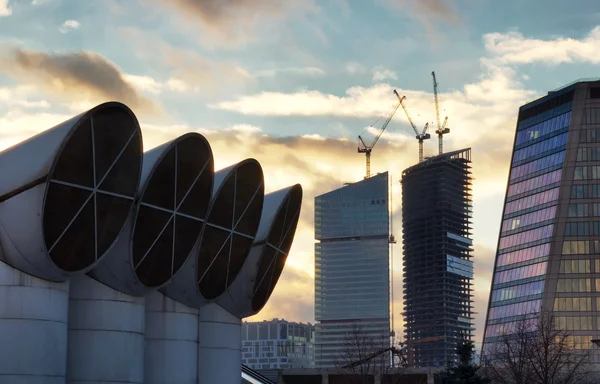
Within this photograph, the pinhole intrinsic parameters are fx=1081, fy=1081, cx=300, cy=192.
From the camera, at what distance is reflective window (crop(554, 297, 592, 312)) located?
16362cm

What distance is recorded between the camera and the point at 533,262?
168000 millimetres

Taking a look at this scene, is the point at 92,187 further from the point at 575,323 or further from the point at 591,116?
the point at 591,116

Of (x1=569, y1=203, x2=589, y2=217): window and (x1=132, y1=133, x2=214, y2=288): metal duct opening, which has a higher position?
(x1=569, y1=203, x2=589, y2=217): window

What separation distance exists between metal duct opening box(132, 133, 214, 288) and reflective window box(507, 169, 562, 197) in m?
114

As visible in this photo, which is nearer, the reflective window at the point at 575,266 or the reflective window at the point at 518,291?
the reflective window at the point at 575,266

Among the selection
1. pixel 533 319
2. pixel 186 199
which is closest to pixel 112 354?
pixel 186 199

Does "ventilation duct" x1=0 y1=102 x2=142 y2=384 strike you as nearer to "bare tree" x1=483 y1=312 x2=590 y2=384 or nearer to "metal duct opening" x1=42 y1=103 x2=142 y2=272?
"metal duct opening" x1=42 y1=103 x2=142 y2=272

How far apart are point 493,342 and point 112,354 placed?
119334 mm

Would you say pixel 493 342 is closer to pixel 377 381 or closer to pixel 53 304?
pixel 377 381

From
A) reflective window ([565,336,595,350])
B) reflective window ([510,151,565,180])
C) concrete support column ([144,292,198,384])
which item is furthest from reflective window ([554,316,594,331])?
concrete support column ([144,292,198,384])

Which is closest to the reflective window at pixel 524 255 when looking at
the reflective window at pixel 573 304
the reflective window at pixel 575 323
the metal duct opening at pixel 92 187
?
the reflective window at pixel 573 304

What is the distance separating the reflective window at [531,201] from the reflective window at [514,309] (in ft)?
51.9

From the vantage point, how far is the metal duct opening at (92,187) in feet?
167

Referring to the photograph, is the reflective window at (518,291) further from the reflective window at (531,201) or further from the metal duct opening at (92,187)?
the metal duct opening at (92,187)
